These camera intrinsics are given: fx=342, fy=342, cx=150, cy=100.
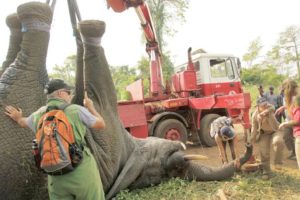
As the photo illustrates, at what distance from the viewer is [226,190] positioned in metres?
4.62

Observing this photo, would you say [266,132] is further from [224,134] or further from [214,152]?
[214,152]

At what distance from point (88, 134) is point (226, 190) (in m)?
2.01

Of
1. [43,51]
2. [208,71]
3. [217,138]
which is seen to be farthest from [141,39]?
[43,51]

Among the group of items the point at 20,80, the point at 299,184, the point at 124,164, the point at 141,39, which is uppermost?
the point at 141,39

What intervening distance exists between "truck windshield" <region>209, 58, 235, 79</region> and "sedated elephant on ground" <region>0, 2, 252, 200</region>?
607 centimetres

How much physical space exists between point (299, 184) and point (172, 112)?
4.90m

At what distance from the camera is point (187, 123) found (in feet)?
33.3

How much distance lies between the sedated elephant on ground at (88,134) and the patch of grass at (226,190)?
0.56 ft

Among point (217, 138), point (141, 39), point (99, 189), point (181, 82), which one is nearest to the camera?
point (99, 189)

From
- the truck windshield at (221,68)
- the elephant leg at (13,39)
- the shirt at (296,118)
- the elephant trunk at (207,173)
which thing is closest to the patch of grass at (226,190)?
the elephant trunk at (207,173)

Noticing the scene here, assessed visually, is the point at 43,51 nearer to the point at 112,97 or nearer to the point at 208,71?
the point at 112,97

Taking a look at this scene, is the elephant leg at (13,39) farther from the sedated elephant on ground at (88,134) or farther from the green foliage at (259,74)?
the green foliage at (259,74)

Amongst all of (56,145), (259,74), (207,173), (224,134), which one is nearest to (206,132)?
(224,134)

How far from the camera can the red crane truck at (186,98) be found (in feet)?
28.2
